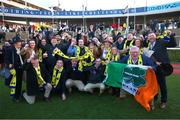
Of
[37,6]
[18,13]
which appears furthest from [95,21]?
[37,6]

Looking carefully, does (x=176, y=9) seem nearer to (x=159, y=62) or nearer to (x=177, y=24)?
(x=177, y=24)

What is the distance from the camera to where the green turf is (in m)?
6.88

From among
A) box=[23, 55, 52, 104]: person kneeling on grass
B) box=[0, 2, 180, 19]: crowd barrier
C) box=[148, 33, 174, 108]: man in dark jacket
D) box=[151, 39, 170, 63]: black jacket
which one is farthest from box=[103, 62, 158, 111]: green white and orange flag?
box=[0, 2, 180, 19]: crowd barrier

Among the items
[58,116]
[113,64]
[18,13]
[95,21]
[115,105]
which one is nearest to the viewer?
[58,116]

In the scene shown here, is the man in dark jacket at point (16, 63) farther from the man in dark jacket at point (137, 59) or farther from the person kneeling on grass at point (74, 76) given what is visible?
the man in dark jacket at point (137, 59)

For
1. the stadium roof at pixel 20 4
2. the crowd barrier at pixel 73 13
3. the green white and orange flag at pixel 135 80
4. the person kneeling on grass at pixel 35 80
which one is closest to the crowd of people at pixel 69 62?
the person kneeling on grass at pixel 35 80

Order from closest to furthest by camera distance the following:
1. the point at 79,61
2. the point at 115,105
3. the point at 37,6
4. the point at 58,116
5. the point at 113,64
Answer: the point at 58,116
the point at 115,105
the point at 113,64
the point at 79,61
the point at 37,6

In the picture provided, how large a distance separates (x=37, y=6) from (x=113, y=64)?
240 feet

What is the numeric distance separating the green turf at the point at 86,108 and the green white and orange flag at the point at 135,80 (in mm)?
361

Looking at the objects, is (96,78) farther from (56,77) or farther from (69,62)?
(56,77)

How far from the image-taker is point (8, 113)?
7.10m

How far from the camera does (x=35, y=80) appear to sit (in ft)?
26.2

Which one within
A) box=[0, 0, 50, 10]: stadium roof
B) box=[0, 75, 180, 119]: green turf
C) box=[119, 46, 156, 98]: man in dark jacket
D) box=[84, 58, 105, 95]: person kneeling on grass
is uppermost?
box=[0, 0, 50, 10]: stadium roof

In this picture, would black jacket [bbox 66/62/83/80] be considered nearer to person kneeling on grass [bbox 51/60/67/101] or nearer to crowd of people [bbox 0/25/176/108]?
crowd of people [bbox 0/25/176/108]
